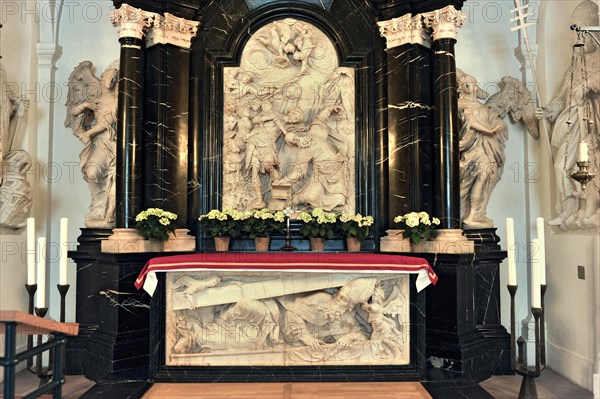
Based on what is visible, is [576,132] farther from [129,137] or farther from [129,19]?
[129,19]

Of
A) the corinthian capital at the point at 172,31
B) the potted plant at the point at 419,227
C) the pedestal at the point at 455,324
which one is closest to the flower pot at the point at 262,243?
the potted plant at the point at 419,227

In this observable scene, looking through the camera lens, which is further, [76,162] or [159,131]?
[76,162]

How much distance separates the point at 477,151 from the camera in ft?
21.5

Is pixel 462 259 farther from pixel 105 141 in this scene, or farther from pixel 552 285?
pixel 105 141

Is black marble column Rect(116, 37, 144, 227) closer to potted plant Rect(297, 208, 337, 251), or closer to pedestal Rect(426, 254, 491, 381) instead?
potted plant Rect(297, 208, 337, 251)

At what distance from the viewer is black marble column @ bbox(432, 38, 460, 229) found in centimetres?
601

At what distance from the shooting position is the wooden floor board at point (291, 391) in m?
4.88

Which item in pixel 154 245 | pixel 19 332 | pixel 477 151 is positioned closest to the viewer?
pixel 19 332

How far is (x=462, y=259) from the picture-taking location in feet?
18.8

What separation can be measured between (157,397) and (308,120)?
3.68 metres

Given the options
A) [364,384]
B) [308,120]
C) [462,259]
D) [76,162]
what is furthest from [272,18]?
[364,384]

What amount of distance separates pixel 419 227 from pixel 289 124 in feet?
A: 6.89

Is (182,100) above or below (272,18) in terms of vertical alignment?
below

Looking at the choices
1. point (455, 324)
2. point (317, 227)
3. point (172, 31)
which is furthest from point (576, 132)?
point (172, 31)
